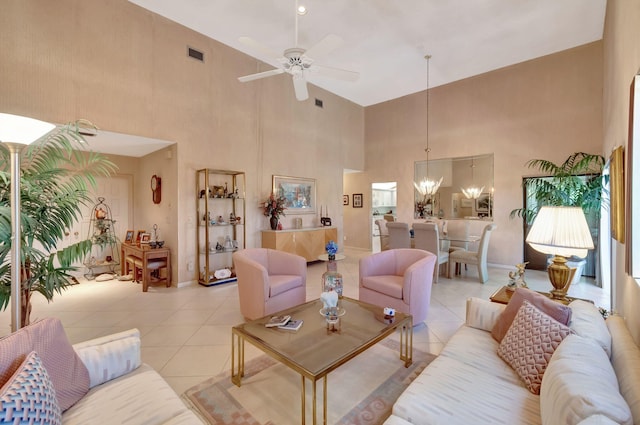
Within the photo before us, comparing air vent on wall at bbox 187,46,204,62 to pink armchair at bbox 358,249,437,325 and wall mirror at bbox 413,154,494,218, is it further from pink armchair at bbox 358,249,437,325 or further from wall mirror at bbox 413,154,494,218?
wall mirror at bbox 413,154,494,218

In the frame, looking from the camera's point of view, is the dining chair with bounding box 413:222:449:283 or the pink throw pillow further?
the dining chair with bounding box 413:222:449:283

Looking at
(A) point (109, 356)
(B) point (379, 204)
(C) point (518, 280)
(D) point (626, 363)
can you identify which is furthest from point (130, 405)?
(B) point (379, 204)

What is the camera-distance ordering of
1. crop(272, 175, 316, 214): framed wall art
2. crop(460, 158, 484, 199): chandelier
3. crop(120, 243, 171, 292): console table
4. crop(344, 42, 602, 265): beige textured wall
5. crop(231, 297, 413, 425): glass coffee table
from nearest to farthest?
crop(231, 297, 413, 425): glass coffee table, crop(120, 243, 171, 292): console table, crop(344, 42, 602, 265): beige textured wall, crop(272, 175, 316, 214): framed wall art, crop(460, 158, 484, 199): chandelier

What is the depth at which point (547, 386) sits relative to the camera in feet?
3.84

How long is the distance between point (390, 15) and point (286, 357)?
4.71m

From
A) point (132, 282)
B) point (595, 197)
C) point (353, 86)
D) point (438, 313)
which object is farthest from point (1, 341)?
point (353, 86)

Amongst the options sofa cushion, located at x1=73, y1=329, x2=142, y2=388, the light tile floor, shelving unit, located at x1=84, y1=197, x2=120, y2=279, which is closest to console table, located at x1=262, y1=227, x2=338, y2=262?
the light tile floor

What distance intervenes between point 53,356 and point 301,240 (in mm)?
4783

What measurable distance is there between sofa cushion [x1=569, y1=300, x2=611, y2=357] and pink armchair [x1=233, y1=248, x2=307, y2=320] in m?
2.46

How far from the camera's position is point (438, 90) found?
6.86 meters

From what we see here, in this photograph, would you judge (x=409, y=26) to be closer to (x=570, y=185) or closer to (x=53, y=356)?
(x=570, y=185)

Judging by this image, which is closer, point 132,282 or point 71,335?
point 71,335

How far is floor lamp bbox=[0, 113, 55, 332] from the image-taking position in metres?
1.57

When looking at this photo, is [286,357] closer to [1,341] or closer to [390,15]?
[1,341]
